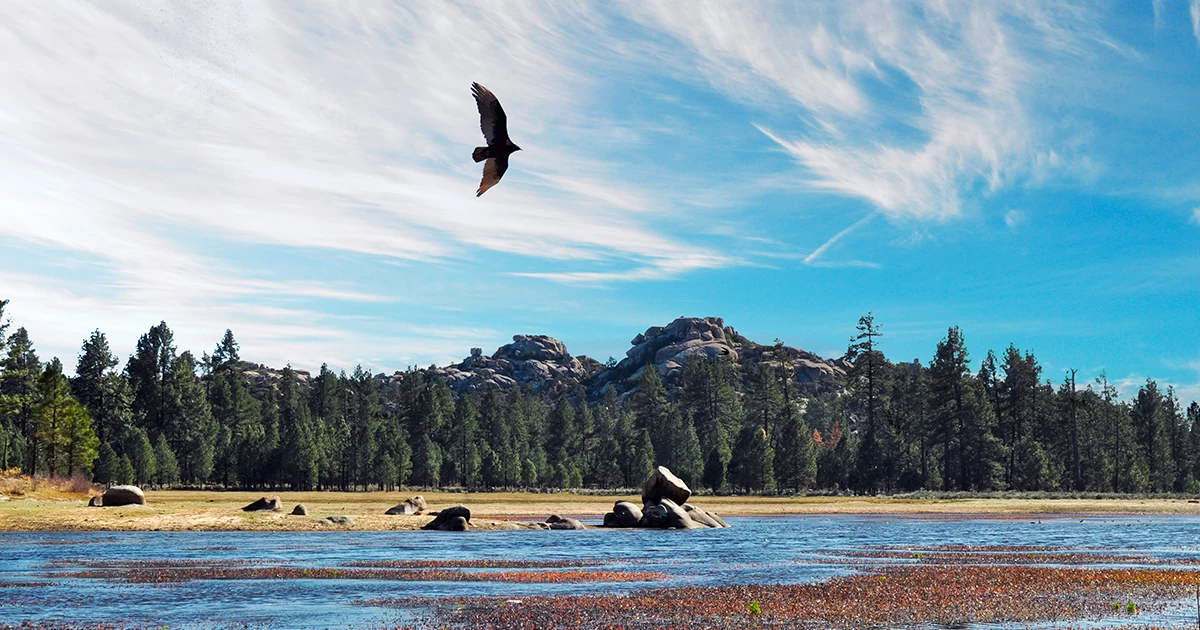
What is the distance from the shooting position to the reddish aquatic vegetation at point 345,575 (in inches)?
1434

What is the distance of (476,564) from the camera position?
4322cm

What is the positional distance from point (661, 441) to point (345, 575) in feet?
426

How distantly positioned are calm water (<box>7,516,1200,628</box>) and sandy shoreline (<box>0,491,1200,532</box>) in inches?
198

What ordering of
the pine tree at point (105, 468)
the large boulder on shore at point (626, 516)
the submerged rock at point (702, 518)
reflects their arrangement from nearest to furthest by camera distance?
the large boulder on shore at point (626, 516) < the submerged rock at point (702, 518) < the pine tree at point (105, 468)

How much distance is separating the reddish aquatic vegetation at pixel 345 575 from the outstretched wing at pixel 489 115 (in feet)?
64.8

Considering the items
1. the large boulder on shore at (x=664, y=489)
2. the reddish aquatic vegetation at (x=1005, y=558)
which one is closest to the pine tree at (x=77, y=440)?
the large boulder on shore at (x=664, y=489)

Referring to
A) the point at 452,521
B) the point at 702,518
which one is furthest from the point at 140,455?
the point at 702,518

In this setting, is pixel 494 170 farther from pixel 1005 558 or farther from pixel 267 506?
pixel 267 506

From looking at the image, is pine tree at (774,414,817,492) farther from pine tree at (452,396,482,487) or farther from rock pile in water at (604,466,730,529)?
rock pile in water at (604,466,730,529)

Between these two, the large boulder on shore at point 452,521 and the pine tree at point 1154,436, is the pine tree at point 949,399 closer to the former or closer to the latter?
the pine tree at point 1154,436

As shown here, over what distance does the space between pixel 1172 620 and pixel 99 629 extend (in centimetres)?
2543

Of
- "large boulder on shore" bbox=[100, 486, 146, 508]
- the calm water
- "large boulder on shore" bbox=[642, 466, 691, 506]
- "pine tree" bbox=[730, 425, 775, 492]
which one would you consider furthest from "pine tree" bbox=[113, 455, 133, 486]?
"large boulder on shore" bbox=[642, 466, 691, 506]

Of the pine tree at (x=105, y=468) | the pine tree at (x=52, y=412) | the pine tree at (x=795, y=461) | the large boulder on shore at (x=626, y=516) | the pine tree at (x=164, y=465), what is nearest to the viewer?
the large boulder on shore at (x=626, y=516)

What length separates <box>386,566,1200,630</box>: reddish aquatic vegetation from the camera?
85.8 feet
